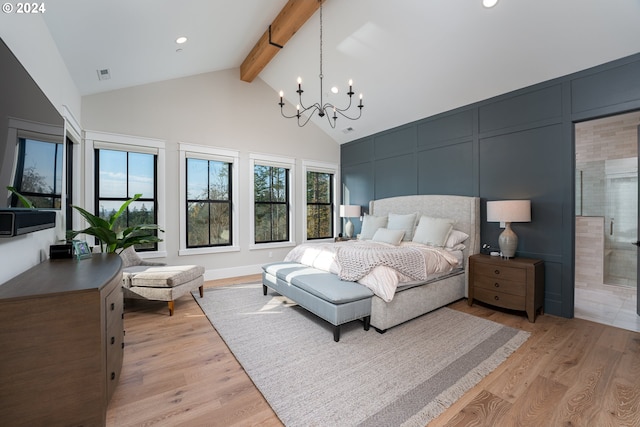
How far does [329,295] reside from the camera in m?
2.58

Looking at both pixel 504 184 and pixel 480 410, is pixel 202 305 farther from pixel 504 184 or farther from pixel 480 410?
pixel 504 184

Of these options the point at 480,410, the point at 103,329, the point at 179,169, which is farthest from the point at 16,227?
the point at 179,169

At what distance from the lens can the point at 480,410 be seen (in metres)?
1.70

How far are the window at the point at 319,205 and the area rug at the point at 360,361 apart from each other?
2841 millimetres

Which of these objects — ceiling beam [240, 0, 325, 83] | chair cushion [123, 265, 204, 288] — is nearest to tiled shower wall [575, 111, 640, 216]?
ceiling beam [240, 0, 325, 83]

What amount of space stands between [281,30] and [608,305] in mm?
5518

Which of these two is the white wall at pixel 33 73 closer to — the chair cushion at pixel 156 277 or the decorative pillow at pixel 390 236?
the chair cushion at pixel 156 277

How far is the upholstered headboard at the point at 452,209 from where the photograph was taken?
Result: 12.8 ft

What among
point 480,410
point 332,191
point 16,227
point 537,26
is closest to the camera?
point 16,227

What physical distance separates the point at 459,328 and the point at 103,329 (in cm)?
301

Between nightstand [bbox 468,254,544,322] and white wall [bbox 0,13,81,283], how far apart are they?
4.26 meters

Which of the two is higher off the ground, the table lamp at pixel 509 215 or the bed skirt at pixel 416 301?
the table lamp at pixel 509 215

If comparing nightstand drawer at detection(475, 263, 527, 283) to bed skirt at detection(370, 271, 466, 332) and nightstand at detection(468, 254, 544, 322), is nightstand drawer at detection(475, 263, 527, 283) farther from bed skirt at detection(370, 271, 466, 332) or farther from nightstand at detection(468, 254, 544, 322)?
bed skirt at detection(370, 271, 466, 332)

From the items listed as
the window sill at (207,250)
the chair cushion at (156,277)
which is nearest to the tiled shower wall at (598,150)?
the window sill at (207,250)
